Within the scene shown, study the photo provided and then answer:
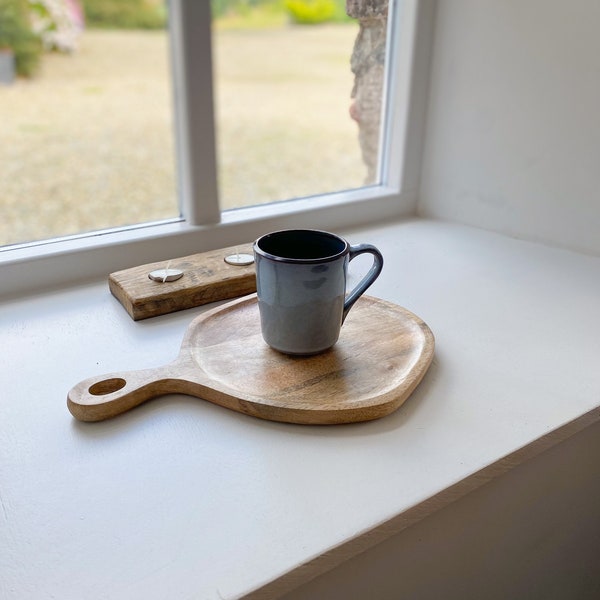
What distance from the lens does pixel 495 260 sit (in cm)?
86

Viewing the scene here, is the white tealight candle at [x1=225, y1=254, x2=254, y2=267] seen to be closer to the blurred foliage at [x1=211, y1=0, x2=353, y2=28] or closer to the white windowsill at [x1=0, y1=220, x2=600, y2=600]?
the white windowsill at [x1=0, y1=220, x2=600, y2=600]

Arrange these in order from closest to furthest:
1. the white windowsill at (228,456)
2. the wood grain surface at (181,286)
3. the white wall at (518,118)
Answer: the white windowsill at (228,456), the wood grain surface at (181,286), the white wall at (518,118)

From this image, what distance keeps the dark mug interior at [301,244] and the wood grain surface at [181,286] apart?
0.47 ft

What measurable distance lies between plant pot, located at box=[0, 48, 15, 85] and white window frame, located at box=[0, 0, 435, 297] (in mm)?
1305

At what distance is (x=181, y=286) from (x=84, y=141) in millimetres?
2820

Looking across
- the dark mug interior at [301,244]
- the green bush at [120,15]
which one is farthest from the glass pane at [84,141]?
the dark mug interior at [301,244]

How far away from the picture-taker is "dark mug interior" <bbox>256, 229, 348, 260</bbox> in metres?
0.58

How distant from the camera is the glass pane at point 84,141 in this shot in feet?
7.68

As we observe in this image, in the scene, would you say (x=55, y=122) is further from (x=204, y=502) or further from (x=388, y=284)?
(x=204, y=502)

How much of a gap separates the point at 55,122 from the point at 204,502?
2.92 metres

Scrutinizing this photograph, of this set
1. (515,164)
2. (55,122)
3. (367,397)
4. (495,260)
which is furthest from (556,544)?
(55,122)

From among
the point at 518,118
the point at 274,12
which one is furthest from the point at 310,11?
the point at 518,118

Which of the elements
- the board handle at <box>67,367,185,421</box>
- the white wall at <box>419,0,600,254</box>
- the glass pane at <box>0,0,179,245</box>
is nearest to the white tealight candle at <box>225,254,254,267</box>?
the board handle at <box>67,367,185,421</box>

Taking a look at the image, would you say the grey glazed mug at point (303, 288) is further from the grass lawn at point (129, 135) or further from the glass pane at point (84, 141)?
the grass lawn at point (129, 135)
